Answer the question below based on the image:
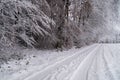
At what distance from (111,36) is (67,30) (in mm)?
30396

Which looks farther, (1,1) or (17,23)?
(17,23)

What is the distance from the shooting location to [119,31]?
49.0m

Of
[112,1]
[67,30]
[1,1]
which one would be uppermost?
[112,1]

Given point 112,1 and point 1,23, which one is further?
point 112,1

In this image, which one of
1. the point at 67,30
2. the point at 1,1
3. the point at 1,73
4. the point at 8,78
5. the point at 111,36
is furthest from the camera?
the point at 111,36

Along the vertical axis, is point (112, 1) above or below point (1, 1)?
above

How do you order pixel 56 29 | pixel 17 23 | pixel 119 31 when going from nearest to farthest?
pixel 17 23 → pixel 56 29 → pixel 119 31

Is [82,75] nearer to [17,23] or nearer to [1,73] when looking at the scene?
[1,73]

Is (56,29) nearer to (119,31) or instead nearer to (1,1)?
(1,1)

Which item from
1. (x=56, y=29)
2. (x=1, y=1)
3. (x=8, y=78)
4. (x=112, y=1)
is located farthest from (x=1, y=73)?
(x=112, y=1)

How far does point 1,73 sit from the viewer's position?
5.83m

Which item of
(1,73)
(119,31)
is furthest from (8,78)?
(119,31)

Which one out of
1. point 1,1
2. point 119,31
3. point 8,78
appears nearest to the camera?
point 8,78

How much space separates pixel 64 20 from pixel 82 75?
33.0 feet
